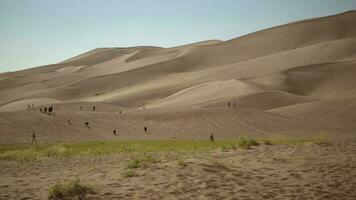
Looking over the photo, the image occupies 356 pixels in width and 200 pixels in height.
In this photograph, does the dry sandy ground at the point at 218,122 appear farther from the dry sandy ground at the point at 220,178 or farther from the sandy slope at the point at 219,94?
the sandy slope at the point at 219,94

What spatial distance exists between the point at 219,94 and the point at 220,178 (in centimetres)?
4422

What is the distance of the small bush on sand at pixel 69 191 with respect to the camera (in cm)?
824

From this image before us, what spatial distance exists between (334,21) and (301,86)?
5935 cm

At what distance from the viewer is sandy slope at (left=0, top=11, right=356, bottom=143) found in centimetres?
3191

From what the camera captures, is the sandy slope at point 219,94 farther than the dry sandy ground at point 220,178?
Yes

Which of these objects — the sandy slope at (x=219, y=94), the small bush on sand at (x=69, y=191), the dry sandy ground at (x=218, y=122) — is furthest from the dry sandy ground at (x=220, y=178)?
the sandy slope at (x=219, y=94)

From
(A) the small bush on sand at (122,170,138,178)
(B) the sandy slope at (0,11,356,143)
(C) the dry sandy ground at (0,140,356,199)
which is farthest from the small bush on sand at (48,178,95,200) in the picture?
(B) the sandy slope at (0,11,356,143)

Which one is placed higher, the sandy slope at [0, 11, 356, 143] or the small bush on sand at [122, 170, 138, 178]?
the sandy slope at [0, 11, 356, 143]

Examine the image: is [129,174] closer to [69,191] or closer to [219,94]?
[69,191]

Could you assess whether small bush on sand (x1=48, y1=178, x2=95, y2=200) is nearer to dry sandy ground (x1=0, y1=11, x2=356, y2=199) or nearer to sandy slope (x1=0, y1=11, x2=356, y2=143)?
dry sandy ground (x1=0, y1=11, x2=356, y2=199)

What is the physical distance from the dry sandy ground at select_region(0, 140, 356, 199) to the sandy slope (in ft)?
53.3

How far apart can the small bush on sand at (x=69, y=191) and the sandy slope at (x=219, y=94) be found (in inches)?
774

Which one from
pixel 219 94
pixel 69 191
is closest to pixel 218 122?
pixel 219 94

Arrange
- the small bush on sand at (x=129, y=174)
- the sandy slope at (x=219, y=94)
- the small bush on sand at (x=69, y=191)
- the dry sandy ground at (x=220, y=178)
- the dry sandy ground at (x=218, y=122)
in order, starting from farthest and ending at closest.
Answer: the sandy slope at (x=219, y=94) → the small bush on sand at (x=129, y=174) → the dry sandy ground at (x=218, y=122) → the dry sandy ground at (x=220, y=178) → the small bush on sand at (x=69, y=191)
